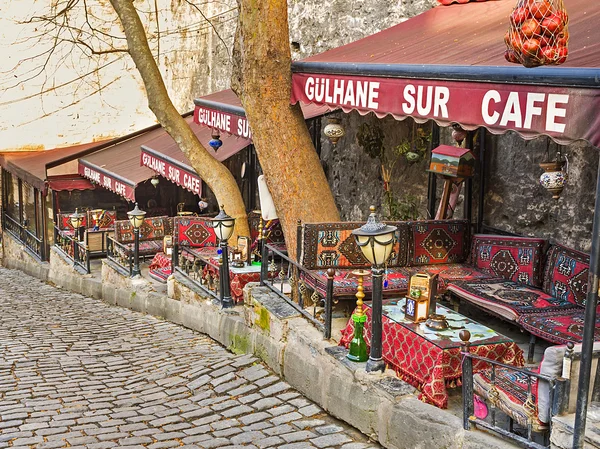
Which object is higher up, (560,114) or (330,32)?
(330,32)

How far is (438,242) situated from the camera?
874cm

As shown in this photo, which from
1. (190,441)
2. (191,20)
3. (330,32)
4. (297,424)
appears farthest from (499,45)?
(191,20)

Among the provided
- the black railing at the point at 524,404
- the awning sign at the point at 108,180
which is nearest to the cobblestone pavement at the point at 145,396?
the black railing at the point at 524,404

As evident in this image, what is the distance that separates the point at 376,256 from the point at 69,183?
488 inches

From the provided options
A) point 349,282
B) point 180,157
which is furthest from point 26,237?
point 349,282

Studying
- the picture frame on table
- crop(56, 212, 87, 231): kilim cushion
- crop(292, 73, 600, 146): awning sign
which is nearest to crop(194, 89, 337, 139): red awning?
the picture frame on table

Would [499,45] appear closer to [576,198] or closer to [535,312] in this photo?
[576,198]

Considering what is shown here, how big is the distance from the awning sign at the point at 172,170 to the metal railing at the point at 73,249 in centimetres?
195

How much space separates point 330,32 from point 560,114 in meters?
7.54

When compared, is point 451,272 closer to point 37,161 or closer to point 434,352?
point 434,352

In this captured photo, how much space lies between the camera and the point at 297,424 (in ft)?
21.1

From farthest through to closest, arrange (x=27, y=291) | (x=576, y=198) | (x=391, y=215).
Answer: (x=27, y=291) → (x=391, y=215) → (x=576, y=198)

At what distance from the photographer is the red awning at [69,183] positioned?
1688 centimetres

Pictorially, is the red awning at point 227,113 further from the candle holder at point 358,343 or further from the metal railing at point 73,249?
the candle holder at point 358,343
